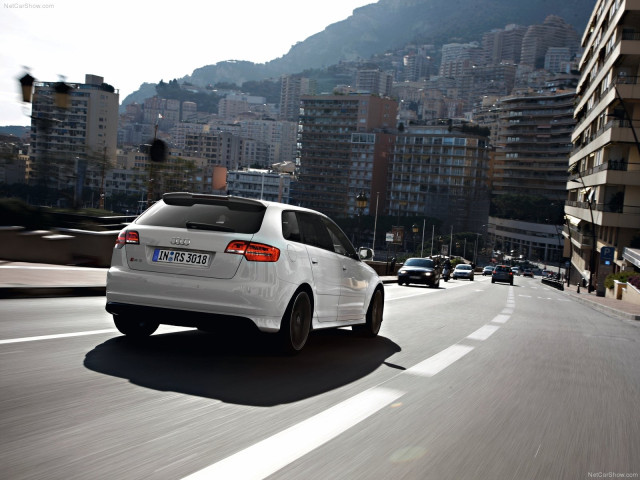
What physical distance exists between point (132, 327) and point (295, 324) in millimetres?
1781

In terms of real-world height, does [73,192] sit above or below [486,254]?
above

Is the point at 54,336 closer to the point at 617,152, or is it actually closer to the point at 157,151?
the point at 157,151

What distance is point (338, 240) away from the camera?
361 inches

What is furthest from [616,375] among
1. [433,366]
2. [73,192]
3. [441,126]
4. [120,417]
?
[441,126]

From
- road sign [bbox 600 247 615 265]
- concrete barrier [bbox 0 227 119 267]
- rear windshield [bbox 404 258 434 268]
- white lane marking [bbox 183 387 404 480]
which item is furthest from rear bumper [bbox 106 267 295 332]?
road sign [bbox 600 247 615 265]

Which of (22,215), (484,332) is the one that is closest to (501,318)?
(484,332)

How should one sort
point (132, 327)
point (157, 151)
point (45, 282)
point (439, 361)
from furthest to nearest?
point (157, 151) → point (45, 282) → point (439, 361) → point (132, 327)

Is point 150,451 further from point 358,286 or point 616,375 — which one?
point 616,375

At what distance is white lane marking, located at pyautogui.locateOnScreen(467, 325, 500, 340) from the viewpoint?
11661 mm

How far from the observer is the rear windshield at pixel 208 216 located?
7289 millimetres

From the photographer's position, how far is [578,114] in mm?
89312

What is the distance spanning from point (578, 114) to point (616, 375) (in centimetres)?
8647

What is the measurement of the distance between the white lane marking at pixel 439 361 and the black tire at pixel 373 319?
105 cm

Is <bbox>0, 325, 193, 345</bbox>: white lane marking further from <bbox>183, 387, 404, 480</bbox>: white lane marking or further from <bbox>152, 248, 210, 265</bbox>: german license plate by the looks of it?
<bbox>183, 387, 404, 480</bbox>: white lane marking
